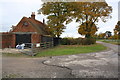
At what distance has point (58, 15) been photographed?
2433 cm

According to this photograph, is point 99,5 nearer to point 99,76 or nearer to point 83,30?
point 83,30

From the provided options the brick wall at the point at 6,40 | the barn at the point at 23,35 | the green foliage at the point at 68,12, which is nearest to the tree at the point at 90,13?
the green foliage at the point at 68,12

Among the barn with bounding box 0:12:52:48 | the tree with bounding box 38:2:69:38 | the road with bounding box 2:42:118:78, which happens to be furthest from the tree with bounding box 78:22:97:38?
the road with bounding box 2:42:118:78

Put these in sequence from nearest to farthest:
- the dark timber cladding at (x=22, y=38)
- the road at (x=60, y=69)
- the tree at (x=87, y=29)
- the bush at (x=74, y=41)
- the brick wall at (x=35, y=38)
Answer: the road at (x=60, y=69), the brick wall at (x=35, y=38), the dark timber cladding at (x=22, y=38), the bush at (x=74, y=41), the tree at (x=87, y=29)

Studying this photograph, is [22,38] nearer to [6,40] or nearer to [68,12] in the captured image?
[6,40]

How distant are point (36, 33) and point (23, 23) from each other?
10.3 ft

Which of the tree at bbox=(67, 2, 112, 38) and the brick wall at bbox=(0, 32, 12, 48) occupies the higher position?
the tree at bbox=(67, 2, 112, 38)

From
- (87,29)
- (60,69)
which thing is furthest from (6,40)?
(60,69)

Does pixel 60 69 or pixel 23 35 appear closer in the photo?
pixel 60 69

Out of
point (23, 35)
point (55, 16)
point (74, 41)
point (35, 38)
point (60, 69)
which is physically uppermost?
point (55, 16)

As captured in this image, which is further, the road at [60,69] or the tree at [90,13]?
the tree at [90,13]

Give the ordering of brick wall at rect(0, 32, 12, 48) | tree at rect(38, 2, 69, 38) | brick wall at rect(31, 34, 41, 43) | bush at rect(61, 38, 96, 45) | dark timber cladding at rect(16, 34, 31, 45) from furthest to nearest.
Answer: bush at rect(61, 38, 96, 45)
tree at rect(38, 2, 69, 38)
dark timber cladding at rect(16, 34, 31, 45)
brick wall at rect(31, 34, 41, 43)
brick wall at rect(0, 32, 12, 48)

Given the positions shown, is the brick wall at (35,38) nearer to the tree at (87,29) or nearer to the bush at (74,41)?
the bush at (74,41)

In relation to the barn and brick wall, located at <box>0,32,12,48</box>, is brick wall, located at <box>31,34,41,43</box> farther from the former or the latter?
brick wall, located at <box>0,32,12,48</box>
